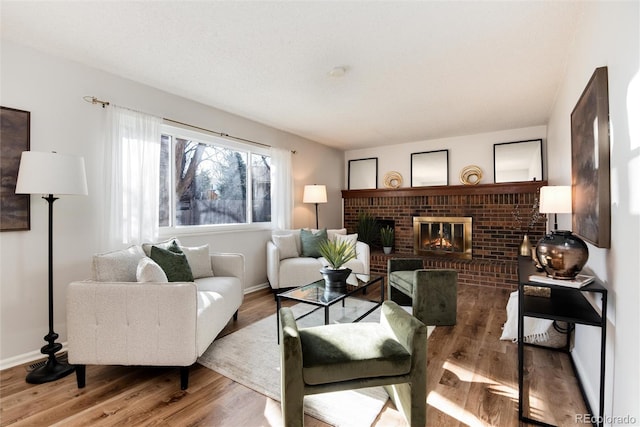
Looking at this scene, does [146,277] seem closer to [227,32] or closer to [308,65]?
[227,32]

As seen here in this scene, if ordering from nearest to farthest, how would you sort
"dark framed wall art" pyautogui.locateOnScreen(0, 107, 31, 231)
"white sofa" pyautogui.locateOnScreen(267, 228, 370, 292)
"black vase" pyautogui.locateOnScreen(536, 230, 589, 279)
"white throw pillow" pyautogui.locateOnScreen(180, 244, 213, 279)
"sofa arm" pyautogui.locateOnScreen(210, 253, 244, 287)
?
"black vase" pyautogui.locateOnScreen(536, 230, 589, 279) < "dark framed wall art" pyautogui.locateOnScreen(0, 107, 31, 231) < "white throw pillow" pyautogui.locateOnScreen(180, 244, 213, 279) < "sofa arm" pyautogui.locateOnScreen(210, 253, 244, 287) < "white sofa" pyautogui.locateOnScreen(267, 228, 370, 292)

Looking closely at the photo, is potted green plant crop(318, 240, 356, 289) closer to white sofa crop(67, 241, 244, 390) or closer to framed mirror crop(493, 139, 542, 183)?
white sofa crop(67, 241, 244, 390)

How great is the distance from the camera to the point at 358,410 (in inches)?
68.2

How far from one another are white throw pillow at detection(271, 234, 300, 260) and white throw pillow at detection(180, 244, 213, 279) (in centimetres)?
119

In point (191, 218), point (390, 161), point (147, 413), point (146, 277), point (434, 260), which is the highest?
point (390, 161)

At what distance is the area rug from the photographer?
5.63 ft

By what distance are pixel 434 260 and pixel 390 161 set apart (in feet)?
6.35

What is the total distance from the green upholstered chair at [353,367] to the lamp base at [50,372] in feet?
5.46

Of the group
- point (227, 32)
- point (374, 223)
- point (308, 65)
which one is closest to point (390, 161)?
point (374, 223)

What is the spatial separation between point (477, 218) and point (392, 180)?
1.55m

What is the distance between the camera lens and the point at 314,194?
482 centimetres

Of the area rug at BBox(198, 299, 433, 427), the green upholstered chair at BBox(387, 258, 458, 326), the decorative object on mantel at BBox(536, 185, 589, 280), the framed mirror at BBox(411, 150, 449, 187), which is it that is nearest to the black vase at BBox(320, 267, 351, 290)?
the area rug at BBox(198, 299, 433, 427)

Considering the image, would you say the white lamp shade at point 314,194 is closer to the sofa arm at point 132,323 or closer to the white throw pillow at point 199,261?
the white throw pillow at point 199,261

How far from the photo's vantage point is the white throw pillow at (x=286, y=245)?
4.13 m
